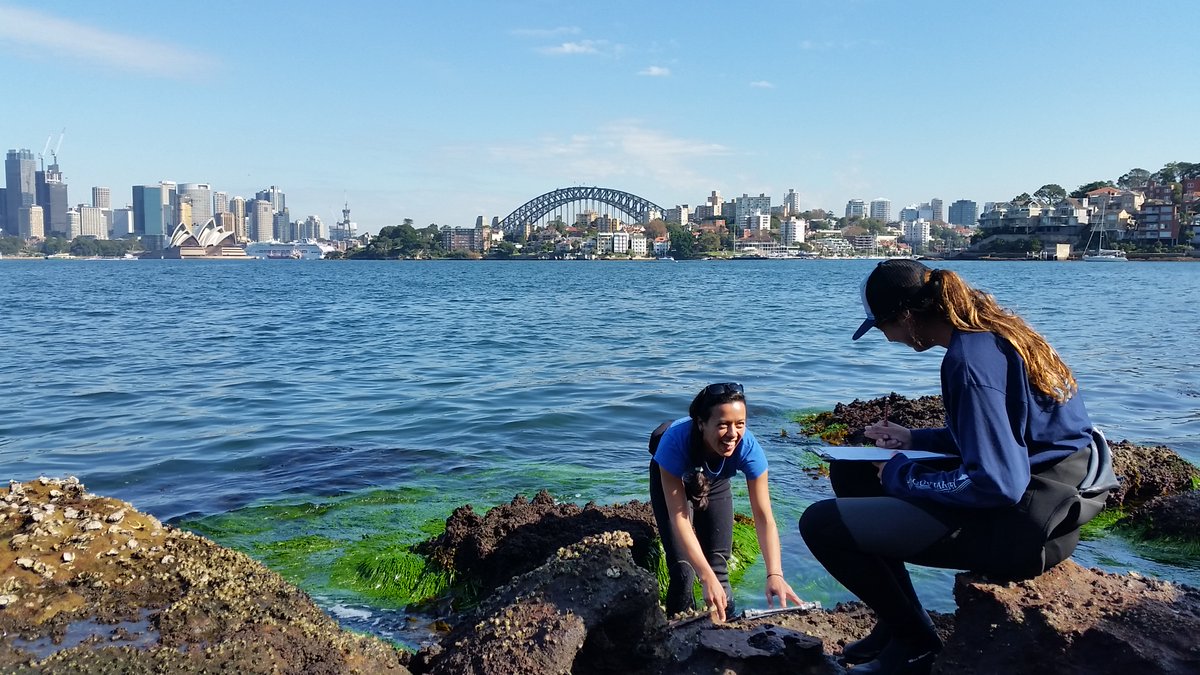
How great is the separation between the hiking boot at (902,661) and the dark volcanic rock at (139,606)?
6.37 ft

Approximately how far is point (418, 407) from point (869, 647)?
11.0 meters

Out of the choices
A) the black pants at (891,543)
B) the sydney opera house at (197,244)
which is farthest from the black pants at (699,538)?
the sydney opera house at (197,244)

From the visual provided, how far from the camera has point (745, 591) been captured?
235 inches

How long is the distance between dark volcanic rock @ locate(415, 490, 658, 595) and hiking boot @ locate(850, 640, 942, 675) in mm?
2310

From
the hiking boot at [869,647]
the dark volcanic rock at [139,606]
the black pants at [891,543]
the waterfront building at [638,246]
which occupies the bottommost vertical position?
the hiking boot at [869,647]

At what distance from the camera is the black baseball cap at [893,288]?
3498 millimetres

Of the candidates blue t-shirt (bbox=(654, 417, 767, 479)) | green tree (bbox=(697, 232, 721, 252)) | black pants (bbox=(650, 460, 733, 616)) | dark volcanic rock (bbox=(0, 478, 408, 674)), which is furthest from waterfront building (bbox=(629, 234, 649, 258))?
dark volcanic rock (bbox=(0, 478, 408, 674))

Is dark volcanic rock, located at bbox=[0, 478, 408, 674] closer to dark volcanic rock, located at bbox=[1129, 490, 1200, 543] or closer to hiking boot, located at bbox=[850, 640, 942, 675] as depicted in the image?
hiking boot, located at bbox=[850, 640, 942, 675]

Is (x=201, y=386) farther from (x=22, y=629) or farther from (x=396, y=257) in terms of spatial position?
(x=396, y=257)

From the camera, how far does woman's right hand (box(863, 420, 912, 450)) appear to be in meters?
3.93

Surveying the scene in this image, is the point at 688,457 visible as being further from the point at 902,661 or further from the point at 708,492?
the point at 902,661

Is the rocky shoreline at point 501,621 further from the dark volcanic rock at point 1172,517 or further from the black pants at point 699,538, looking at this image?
the dark volcanic rock at point 1172,517

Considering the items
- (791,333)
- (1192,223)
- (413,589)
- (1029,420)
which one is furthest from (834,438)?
(1192,223)

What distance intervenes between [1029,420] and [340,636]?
9.65ft
